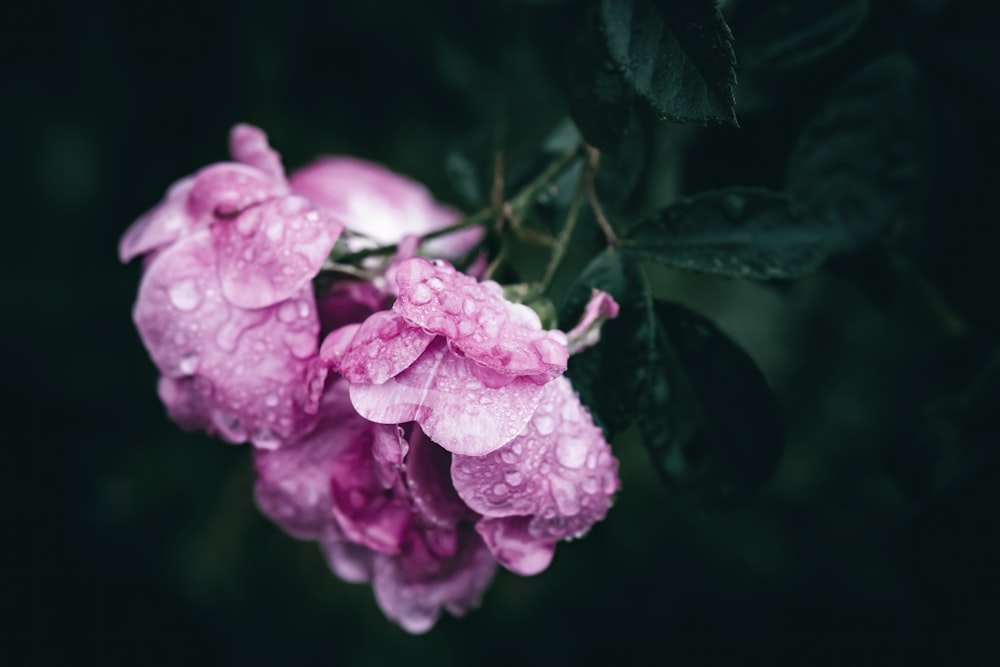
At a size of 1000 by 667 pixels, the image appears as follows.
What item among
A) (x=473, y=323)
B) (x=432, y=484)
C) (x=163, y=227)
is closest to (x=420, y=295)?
(x=473, y=323)

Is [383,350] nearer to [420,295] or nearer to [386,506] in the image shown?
[420,295]

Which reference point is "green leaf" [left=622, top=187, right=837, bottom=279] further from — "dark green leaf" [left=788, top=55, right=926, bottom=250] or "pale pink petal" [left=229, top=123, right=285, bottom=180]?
"pale pink petal" [left=229, top=123, right=285, bottom=180]

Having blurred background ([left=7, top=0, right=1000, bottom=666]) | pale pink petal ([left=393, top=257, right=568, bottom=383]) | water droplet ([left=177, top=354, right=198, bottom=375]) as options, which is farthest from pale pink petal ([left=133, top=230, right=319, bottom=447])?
blurred background ([left=7, top=0, right=1000, bottom=666])

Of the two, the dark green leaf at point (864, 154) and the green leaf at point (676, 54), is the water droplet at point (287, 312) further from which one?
the dark green leaf at point (864, 154)

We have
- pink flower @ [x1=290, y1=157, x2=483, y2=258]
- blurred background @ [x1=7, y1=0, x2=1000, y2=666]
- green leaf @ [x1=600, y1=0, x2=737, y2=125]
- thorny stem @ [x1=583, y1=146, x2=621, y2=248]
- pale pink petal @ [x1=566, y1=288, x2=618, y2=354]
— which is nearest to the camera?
green leaf @ [x1=600, y1=0, x2=737, y2=125]

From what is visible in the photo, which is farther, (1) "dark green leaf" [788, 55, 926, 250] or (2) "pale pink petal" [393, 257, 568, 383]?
(1) "dark green leaf" [788, 55, 926, 250]
